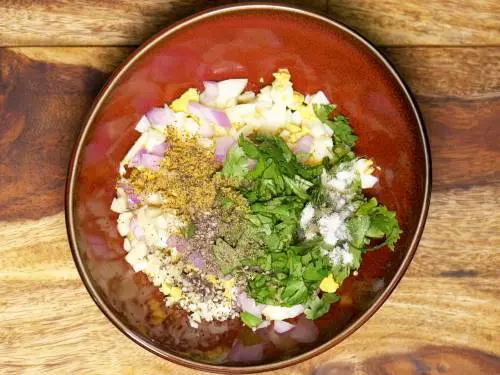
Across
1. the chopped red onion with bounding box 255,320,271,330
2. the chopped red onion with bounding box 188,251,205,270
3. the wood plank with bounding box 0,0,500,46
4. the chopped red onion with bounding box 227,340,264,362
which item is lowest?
the chopped red onion with bounding box 227,340,264,362

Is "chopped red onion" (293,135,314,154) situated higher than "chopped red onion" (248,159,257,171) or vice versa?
"chopped red onion" (293,135,314,154)

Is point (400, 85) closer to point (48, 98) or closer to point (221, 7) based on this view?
point (221, 7)

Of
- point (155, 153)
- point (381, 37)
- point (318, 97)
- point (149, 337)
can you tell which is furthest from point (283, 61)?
point (149, 337)

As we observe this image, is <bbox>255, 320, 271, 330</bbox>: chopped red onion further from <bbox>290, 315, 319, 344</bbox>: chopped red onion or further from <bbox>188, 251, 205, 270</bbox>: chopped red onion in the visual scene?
<bbox>188, 251, 205, 270</bbox>: chopped red onion

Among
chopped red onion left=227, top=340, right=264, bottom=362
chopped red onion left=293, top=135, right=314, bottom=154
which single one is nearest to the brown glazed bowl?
chopped red onion left=227, top=340, right=264, bottom=362

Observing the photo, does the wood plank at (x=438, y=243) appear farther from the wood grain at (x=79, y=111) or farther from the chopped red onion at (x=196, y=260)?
the chopped red onion at (x=196, y=260)

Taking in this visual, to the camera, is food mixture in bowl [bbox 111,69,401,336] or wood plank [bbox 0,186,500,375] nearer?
food mixture in bowl [bbox 111,69,401,336]

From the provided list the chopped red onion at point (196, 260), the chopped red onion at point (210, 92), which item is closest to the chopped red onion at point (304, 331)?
the chopped red onion at point (196, 260)
